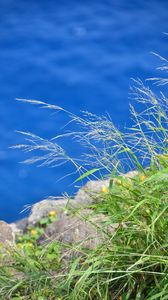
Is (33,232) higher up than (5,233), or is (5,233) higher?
(33,232)

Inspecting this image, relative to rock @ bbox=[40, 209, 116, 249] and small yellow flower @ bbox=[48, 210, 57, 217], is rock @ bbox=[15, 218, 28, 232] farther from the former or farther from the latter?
rock @ bbox=[40, 209, 116, 249]

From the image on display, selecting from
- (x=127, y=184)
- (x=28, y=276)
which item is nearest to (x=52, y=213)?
(x=28, y=276)

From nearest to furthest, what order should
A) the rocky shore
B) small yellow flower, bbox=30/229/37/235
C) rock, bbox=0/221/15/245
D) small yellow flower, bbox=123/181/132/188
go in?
A: small yellow flower, bbox=123/181/132/188
the rocky shore
rock, bbox=0/221/15/245
small yellow flower, bbox=30/229/37/235

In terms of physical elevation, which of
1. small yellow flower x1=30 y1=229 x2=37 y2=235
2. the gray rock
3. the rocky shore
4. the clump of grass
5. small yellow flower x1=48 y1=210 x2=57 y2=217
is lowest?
the clump of grass

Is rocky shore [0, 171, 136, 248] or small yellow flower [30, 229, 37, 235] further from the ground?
small yellow flower [30, 229, 37, 235]

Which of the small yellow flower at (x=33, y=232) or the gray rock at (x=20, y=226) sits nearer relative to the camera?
the small yellow flower at (x=33, y=232)

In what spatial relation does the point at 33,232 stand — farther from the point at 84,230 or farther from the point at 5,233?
the point at 84,230

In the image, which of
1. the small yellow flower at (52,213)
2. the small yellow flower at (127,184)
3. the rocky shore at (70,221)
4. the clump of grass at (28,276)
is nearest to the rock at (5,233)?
the rocky shore at (70,221)

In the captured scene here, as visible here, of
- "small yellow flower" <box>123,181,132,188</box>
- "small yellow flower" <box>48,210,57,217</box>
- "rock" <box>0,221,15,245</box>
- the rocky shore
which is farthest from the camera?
"small yellow flower" <box>48,210,57,217</box>

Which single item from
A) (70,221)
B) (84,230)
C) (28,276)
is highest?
(70,221)

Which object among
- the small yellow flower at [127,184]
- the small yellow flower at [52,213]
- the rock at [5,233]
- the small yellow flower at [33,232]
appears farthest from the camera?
the small yellow flower at [52,213]

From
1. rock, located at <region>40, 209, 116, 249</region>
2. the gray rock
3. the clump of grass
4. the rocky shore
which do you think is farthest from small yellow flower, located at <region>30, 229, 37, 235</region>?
the clump of grass

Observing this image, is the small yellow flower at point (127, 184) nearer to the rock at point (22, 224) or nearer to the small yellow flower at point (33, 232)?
the small yellow flower at point (33, 232)

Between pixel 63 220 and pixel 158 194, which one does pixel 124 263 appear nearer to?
pixel 158 194
